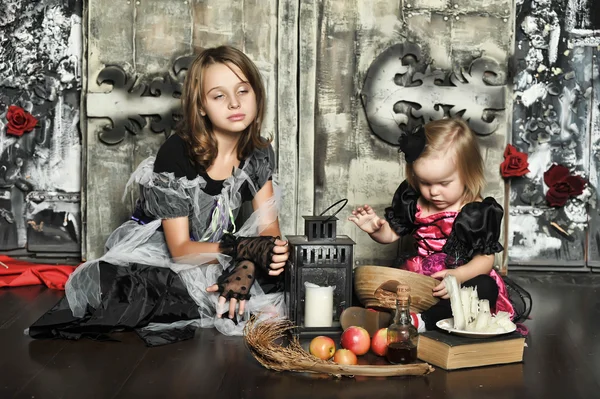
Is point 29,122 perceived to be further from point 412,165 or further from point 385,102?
point 412,165

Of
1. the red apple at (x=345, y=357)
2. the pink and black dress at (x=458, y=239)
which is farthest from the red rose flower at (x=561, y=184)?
the red apple at (x=345, y=357)

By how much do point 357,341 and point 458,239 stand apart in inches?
28.9

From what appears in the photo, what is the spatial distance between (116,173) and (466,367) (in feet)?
7.02

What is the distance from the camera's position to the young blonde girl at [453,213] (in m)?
3.38

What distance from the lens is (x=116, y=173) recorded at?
4.28 m

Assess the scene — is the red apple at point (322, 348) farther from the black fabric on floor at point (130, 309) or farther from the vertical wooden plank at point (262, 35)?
the vertical wooden plank at point (262, 35)

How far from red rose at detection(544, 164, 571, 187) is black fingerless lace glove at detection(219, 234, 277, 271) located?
1768 millimetres

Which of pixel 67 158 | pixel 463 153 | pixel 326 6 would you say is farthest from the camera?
pixel 67 158

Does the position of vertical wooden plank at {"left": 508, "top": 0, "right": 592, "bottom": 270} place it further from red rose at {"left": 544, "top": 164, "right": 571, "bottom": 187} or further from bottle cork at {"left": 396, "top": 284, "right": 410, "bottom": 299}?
bottle cork at {"left": 396, "top": 284, "right": 410, "bottom": 299}

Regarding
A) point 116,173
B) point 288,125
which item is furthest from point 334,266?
point 116,173

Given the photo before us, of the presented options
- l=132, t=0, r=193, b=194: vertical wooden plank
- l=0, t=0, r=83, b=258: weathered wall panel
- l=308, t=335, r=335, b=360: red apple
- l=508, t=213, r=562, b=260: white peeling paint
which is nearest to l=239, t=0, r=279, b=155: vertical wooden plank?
l=132, t=0, r=193, b=194: vertical wooden plank

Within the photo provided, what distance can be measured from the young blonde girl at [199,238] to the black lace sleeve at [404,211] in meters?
0.51

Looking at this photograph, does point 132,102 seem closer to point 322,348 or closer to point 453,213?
point 453,213

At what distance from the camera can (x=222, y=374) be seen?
9.12 ft
